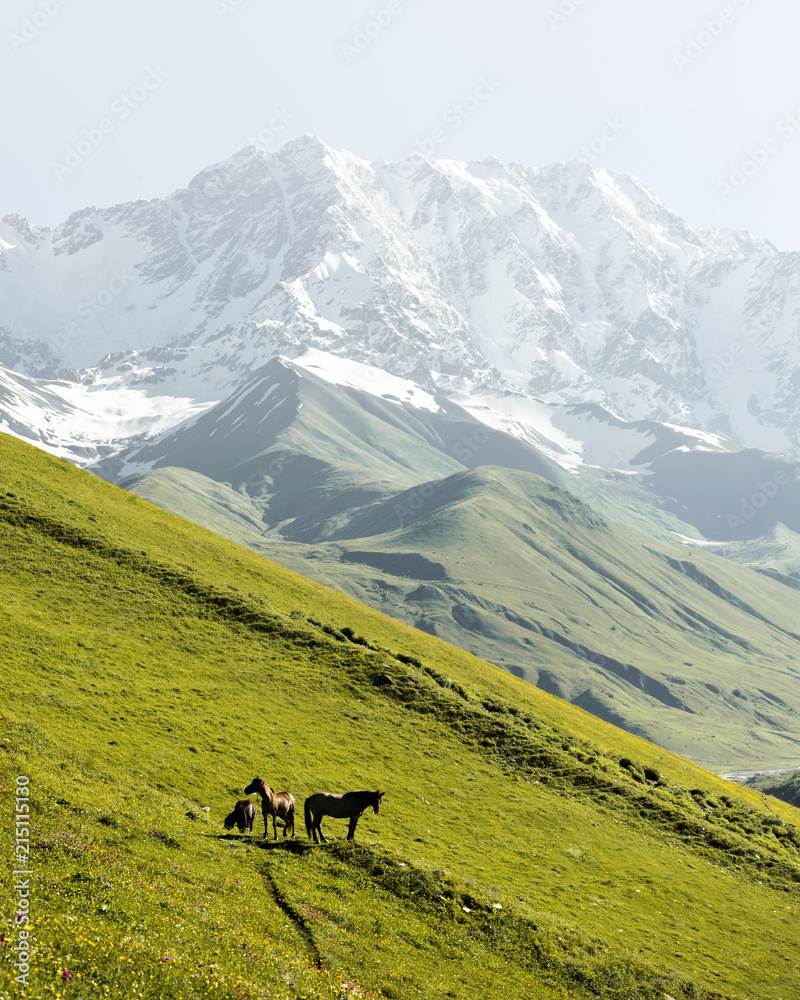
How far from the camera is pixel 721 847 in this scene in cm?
4288

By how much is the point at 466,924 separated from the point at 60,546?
41.2 meters

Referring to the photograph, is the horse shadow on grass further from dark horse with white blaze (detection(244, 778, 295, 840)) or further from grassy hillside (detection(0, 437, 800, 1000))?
dark horse with white blaze (detection(244, 778, 295, 840))

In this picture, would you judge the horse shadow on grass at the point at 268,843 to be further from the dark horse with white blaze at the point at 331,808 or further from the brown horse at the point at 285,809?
the brown horse at the point at 285,809

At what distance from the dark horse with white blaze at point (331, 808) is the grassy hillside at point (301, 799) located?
1355mm

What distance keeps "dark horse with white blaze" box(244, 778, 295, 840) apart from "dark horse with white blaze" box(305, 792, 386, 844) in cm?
92

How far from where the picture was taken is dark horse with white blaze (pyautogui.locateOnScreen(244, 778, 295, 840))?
28.8 metres

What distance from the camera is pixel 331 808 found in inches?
1135

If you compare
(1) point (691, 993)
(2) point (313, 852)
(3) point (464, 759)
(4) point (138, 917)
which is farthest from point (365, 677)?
(4) point (138, 917)

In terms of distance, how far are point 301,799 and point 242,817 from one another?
5.61 m

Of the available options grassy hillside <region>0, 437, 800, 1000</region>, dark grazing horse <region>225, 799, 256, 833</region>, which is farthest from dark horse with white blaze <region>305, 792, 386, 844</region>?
dark grazing horse <region>225, 799, 256, 833</region>

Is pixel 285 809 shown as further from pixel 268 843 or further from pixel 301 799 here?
pixel 301 799

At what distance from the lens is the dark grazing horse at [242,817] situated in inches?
1108

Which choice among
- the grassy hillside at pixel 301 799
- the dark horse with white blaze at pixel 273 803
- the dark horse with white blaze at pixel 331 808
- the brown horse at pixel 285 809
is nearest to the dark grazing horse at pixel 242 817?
the dark horse with white blaze at pixel 273 803

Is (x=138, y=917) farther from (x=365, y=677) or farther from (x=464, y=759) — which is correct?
(x=365, y=677)
